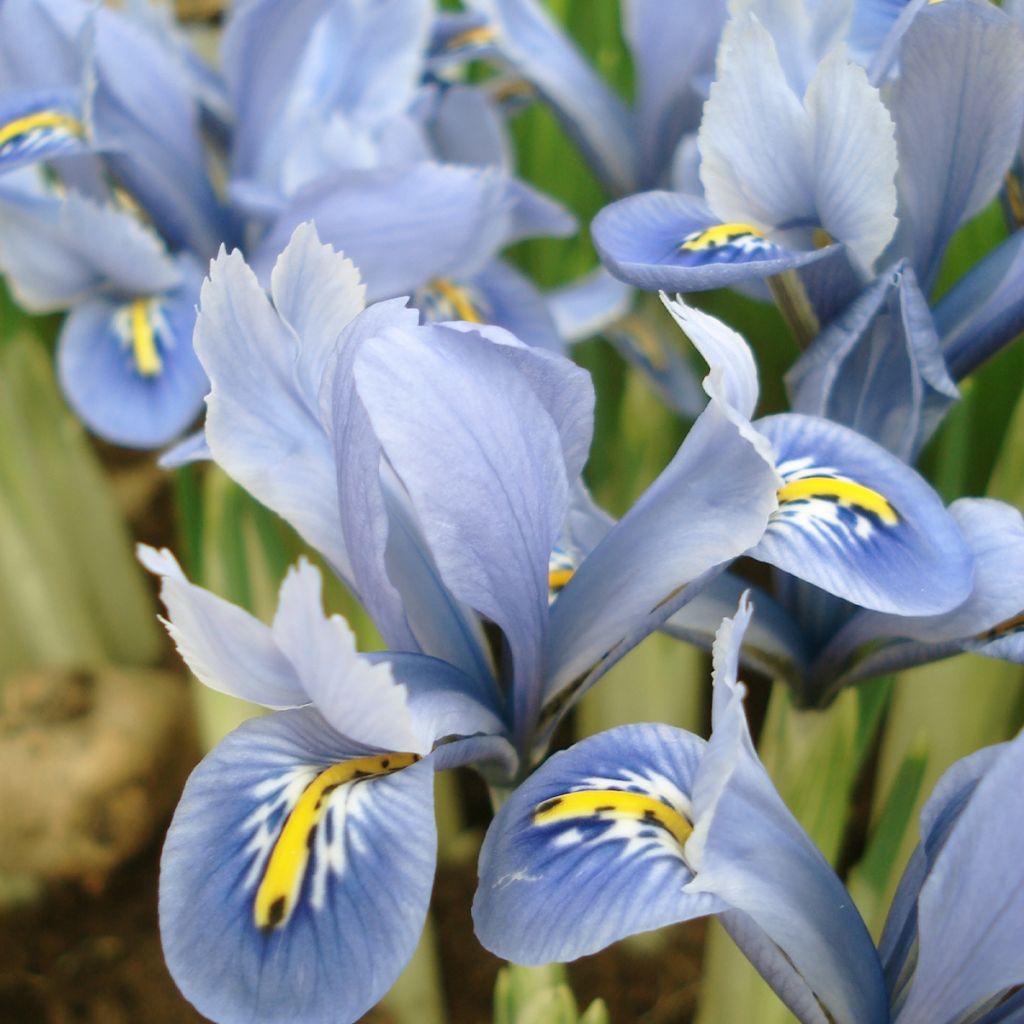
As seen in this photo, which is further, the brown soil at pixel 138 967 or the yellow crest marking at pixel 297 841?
the brown soil at pixel 138 967

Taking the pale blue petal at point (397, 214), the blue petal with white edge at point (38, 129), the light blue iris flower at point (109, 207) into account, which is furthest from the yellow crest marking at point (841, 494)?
the blue petal with white edge at point (38, 129)

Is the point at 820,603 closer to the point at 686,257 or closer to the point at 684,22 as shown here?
the point at 686,257

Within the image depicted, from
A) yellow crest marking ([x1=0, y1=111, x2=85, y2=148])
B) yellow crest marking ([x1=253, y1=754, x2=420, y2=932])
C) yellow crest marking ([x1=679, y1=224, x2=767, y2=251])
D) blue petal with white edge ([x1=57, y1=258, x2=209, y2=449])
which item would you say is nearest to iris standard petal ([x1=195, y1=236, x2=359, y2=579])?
yellow crest marking ([x1=253, y1=754, x2=420, y2=932])

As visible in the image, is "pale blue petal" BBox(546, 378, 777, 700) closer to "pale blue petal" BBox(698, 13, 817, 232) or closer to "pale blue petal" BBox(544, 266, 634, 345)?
"pale blue petal" BBox(698, 13, 817, 232)

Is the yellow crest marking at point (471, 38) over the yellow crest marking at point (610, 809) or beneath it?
over

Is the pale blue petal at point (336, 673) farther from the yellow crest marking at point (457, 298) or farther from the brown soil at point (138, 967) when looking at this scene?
the brown soil at point (138, 967)
